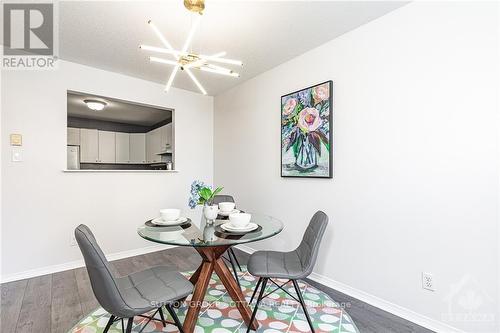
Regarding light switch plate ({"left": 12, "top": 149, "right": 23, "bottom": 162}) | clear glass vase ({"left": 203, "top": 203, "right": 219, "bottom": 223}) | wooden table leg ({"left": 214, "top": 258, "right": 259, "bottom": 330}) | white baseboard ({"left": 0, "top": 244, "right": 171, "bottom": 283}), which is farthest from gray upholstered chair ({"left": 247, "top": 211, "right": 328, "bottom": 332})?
light switch plate ({"left": 12, "top": 149, "right": 23, "bottom": 162})

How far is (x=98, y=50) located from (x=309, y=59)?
7.23ft

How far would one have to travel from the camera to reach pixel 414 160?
190cm

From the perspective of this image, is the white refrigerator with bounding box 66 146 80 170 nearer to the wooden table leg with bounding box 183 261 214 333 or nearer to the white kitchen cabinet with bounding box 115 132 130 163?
the white kitchen cabinet with bounding box 115 132 130 163

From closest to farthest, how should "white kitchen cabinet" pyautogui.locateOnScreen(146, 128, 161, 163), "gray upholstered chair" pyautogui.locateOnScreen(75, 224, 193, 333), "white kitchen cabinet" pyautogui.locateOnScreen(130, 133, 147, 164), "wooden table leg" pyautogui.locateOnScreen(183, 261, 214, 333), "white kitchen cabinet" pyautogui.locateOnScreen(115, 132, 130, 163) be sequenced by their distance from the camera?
"gray upholstered chair" pyautogui.locateOnScreen(75, 224, 193, 333) → "wooden table leg" pyautogui.locateOnScreen(183, 261, 214, 333) → "white kitchen cabinet" pyautogui.locateOnScreen(146, 128, 161, 163) → "white kitchen cabinet" pyautogui.locateOnScreen(115, 132, 130, 163) → "white kitchen cabinet" pyautogui.locateOnScreen(130, 133, 147, 164)

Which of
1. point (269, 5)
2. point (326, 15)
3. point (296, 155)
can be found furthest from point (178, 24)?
point (296, 155)

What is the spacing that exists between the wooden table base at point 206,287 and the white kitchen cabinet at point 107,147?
Answer: 4.71m

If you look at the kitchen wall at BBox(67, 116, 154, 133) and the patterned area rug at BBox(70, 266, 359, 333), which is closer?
the patterned area rug at BBox(70, 266, 359, 333)

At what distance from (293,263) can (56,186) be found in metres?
2.71

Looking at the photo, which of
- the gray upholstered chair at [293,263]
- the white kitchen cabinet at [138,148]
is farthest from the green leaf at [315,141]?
the white kitchen cabinet at [138,148]

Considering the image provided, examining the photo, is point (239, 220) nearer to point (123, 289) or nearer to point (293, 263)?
point (293, 263)

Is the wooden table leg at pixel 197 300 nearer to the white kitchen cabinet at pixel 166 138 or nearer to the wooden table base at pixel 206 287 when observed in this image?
the wooden table base at pixel 206 287

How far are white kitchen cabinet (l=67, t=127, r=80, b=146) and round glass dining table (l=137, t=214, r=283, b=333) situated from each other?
432 centimetres

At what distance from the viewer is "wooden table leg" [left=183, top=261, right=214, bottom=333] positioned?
5.54 ft

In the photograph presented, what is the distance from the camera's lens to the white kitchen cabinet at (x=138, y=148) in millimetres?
5945
